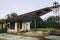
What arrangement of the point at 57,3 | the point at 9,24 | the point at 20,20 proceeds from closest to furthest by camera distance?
the point at 57,3 < the point at 20,20 < the point at 9,24

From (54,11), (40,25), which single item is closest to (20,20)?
(54,11)

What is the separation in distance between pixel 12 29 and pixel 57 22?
6412 millimetres

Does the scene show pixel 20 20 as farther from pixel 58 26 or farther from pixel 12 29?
pixel 58 26

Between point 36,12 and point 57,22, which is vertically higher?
point 36,12

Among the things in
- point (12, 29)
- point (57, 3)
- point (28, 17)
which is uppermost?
point (57, 3)

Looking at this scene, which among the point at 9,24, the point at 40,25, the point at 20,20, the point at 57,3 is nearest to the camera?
the point at 57,3

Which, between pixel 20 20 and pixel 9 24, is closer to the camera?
pixel 20 20

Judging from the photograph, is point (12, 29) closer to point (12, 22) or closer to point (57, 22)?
point (12, 22)

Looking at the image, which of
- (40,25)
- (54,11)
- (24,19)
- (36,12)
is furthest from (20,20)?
(40,25)

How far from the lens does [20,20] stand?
22422 mm

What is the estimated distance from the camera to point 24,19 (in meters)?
22.6

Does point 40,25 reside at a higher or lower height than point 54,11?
lower

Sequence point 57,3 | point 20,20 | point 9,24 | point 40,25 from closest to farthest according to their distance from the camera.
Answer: point 57,3 → point 20,20 → point 9,24 → point 40,25

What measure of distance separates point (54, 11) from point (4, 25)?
845cm
